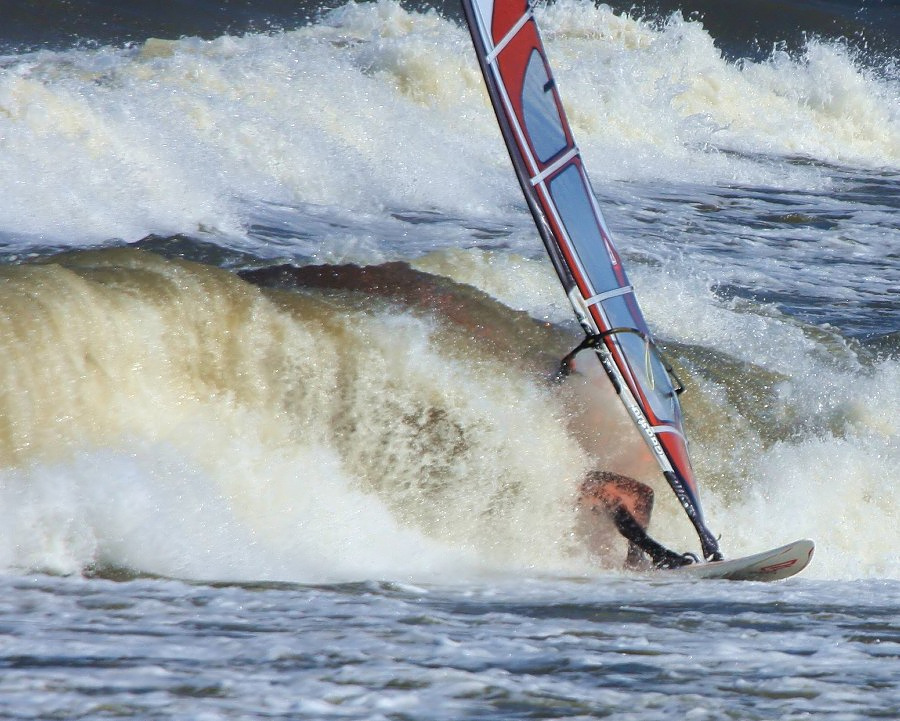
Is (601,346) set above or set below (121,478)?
above

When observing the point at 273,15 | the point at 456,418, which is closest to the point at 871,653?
the point at 456,418

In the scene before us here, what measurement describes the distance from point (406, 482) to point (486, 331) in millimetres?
1168

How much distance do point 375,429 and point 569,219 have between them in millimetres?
1273

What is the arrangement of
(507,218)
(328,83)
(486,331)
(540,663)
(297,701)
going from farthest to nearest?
(328,83), (507,218), (486,331), (540,663), (297,701)

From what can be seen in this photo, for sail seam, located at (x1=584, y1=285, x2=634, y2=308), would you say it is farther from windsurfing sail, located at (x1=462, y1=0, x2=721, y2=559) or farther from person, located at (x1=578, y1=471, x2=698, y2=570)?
person, located at (x1=578, y1=471, x2=698, y2=570)

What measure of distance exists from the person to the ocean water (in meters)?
0.09

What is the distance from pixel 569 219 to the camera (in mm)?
4816

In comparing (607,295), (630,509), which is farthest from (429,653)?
(607,295)

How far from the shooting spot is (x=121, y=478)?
408cm

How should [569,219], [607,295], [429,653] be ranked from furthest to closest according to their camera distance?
1. [607,295]
2. [569,219]
3. [429,653]

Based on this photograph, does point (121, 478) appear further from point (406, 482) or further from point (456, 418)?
point (456, 418)

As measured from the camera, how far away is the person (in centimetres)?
473

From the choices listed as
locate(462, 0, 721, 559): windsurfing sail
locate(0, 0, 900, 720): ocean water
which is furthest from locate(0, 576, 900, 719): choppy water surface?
locate(462, 0, 721, 559): windsurfing sail

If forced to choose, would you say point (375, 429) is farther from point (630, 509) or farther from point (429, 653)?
point (429, 653)
